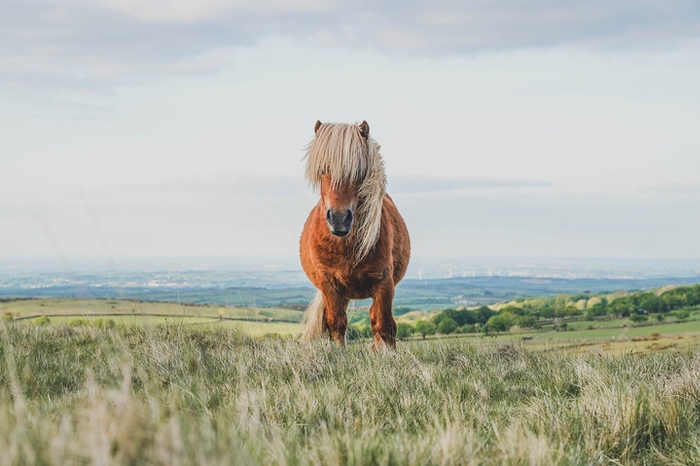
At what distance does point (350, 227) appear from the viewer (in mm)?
6066

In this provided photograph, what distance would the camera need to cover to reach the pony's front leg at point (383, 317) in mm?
6816

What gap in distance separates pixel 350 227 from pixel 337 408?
111 inches

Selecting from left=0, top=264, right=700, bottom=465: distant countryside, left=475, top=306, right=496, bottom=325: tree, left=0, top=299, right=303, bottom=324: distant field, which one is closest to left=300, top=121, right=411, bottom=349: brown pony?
left=0, top=264, right=700, bottom=465: distant countryside

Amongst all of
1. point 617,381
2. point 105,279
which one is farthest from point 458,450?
point 105,279

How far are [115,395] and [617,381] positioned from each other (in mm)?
3380

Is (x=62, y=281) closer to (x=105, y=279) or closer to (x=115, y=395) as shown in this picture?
(x=105, y=279)

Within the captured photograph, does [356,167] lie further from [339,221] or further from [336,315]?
[336,315]

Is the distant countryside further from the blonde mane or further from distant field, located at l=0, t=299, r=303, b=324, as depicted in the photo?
the blonde mane

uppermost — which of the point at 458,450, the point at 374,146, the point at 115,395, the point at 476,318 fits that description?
the point at 374,146

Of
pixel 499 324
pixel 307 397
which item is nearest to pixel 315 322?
pixel 307 397

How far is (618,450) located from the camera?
3.20m

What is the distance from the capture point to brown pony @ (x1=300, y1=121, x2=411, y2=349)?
20.4 ft

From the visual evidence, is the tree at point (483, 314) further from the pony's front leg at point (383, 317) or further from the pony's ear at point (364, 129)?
the pony's ear at point (364, 129)

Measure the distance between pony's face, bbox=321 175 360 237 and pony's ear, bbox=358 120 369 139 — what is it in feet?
2.08
